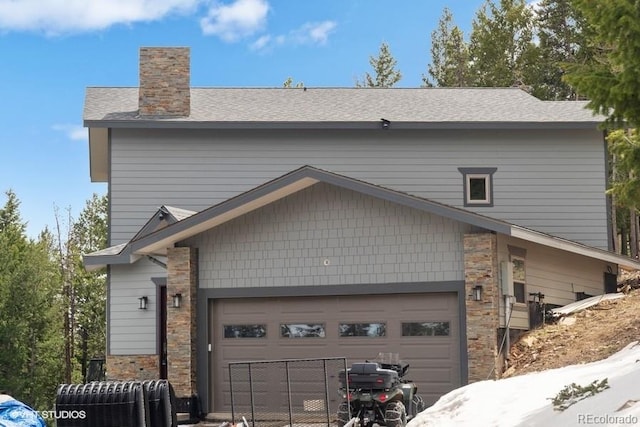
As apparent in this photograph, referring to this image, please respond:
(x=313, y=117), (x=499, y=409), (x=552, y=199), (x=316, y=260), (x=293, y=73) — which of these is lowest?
(x=499, y=409)

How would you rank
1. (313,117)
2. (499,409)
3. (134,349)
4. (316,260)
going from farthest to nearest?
(313,117), (134,349), (316,260), (499,409)

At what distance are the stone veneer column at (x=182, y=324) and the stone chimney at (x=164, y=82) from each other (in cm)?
586

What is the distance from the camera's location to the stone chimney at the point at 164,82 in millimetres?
22922

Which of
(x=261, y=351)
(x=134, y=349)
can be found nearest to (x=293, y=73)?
(x=134, y=349)

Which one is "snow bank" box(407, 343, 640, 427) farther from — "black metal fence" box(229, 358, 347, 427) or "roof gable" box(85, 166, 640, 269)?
"roof gable" box(85, 166, 640, 269)

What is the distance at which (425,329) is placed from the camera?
17438 mm

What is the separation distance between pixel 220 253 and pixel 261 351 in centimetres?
199

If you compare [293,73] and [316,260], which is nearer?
[316,260]

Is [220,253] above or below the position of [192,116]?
below

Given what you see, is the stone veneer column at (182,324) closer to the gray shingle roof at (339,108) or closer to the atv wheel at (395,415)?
the gray shingle roof at (339,108)

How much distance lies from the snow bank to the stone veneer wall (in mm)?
9359

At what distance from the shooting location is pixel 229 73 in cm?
5194

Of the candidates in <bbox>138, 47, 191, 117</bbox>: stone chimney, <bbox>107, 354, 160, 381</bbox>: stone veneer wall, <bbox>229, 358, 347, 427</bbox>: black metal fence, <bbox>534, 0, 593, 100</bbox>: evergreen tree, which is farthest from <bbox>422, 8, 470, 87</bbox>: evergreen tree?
<bbox>229, 358, 347, 427</bbox>: black metal fence

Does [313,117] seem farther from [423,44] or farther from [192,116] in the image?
[423,44]
